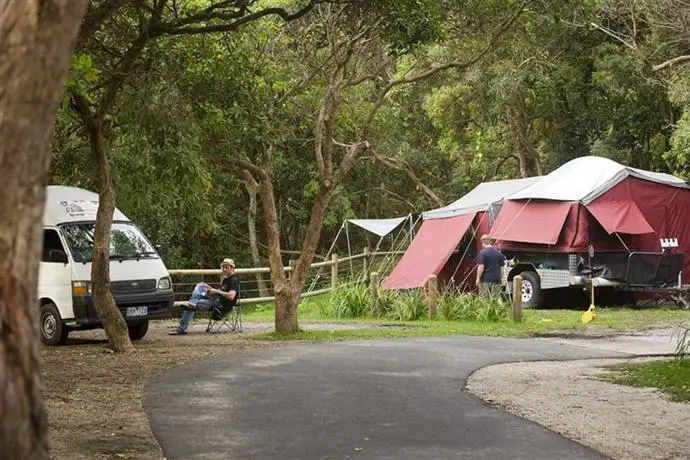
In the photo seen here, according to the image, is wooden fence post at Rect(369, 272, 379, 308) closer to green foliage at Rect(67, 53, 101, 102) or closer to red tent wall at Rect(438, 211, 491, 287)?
red tent wall at Rect(438, 211, 491, 287)

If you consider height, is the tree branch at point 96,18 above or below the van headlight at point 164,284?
above

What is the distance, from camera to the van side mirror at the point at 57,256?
15.9 metres

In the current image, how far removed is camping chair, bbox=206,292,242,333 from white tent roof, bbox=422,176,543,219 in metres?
6.86

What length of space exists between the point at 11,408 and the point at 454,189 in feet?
112

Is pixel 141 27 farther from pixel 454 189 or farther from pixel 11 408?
pixel 454 189

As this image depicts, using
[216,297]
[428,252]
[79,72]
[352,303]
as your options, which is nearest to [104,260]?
[79,72]

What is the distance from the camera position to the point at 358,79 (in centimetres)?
1719

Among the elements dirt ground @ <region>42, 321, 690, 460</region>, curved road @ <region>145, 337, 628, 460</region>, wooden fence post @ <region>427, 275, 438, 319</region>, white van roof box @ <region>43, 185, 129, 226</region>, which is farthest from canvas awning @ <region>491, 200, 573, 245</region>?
dirt ground @ <region>42, 321, 690, 460</region>

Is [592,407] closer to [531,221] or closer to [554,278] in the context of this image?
[554,278]

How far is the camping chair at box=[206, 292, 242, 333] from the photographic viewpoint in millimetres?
Result: 18047

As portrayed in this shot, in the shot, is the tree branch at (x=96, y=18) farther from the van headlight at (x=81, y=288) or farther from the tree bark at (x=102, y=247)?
the van headlight at (x=81, y=288)

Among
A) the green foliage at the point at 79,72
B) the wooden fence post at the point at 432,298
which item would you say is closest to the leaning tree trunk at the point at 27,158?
the green foliage at the point at 79,72

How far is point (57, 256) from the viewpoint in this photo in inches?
630

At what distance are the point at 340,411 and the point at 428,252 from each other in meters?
16.3
